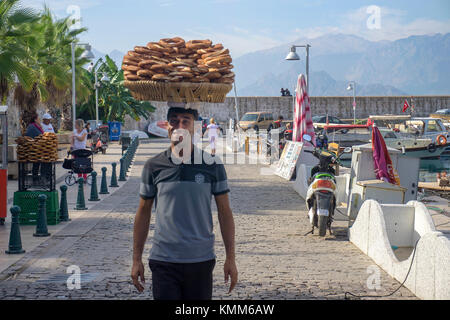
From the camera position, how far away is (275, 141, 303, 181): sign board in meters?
19.5

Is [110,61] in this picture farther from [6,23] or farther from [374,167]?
[374,167]

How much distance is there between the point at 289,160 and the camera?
20172mm

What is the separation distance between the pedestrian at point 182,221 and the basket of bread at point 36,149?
7.55m

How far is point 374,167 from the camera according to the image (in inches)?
450

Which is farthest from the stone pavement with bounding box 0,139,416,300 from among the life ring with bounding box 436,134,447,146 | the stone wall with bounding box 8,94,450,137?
the stone wall with bounding box 8,94,450,137

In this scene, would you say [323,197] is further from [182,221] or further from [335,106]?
[335,106]

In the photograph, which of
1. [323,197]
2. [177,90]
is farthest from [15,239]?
[323,197]

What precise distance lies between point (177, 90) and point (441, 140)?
31.5 m

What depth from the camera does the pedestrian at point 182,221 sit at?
406cm

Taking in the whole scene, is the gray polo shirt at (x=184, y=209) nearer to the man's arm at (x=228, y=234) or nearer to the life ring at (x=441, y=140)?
the man's arm at (x=228, y=234)

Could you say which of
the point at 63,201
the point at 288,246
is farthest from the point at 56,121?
the point at 288,246

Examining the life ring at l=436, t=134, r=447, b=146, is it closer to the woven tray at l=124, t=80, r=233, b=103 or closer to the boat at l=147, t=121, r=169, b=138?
the boat at l=147, t=121, r=169, b=138

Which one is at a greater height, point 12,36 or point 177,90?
point 12,36

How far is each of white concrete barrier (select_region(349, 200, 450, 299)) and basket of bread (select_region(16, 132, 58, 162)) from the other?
5.62m
